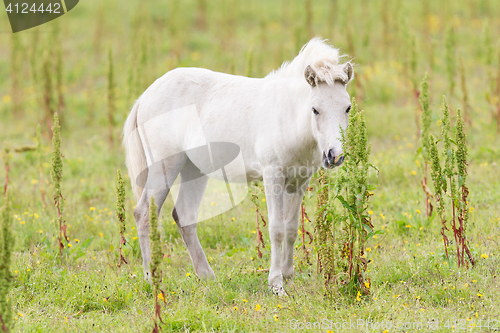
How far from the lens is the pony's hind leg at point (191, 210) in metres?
4.83

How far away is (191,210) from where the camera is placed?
5.04 m

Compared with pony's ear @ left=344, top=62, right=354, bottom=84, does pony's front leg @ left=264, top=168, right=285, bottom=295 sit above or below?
below

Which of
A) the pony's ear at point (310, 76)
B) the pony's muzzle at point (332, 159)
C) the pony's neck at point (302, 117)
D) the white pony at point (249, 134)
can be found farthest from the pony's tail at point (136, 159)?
the pony's muzzle at point (332, 159)


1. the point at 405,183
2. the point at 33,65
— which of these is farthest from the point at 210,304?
the point at 33,65

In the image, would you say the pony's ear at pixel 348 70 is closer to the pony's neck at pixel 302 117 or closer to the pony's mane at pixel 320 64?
the pony's mane at pixel 320 64

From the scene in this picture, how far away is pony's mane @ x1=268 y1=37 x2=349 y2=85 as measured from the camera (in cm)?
371

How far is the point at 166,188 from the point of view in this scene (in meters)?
4.87

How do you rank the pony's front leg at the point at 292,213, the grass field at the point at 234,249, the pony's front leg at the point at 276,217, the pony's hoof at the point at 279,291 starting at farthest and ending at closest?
1. the pony's front leg at the point at 292,213
2. the pony's front leg at the point at 276,217
3. the pony's hoof at the point at 279,291
4. the grass field at the point at 234,249

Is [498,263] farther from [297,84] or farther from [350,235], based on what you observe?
[297,84]

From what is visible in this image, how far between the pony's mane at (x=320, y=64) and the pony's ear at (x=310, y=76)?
0.03 metres

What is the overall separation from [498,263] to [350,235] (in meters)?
1.63

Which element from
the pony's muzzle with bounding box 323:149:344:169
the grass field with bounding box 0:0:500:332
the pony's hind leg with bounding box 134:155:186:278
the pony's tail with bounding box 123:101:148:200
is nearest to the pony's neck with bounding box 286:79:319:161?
the pony's muzzle with bounding box 323:149:344:169

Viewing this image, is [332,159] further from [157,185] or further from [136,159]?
[136,159]

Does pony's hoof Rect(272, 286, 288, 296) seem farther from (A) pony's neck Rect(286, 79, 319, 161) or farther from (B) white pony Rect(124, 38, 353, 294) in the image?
(A) pony's neck Rect(286, 79, 319, 161)
